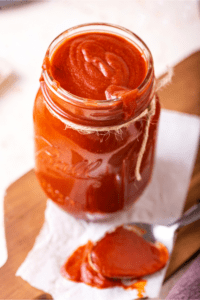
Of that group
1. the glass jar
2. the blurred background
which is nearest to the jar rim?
the glass jar

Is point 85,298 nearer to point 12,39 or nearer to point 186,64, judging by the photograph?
point 186,64

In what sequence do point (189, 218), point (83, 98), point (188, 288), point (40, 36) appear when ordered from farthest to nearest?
point (40, 36) → point (189, 218) → point (188, 288) → point (83, 98)

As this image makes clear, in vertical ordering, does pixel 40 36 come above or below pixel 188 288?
above

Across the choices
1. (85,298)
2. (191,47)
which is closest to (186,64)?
(191,47)

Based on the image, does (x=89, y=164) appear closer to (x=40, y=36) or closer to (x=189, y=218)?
(x=189, y=218)

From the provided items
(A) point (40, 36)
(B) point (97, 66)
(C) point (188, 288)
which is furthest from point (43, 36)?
(C) point (188, 288)

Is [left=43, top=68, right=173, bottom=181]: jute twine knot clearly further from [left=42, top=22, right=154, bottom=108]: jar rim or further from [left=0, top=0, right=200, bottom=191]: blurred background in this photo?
[left=0, top=0, right=200, bottom=191]: blurred background

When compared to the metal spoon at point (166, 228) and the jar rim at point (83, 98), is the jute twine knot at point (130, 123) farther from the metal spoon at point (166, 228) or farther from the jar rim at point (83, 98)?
the metal spoon at point (166, 228)
